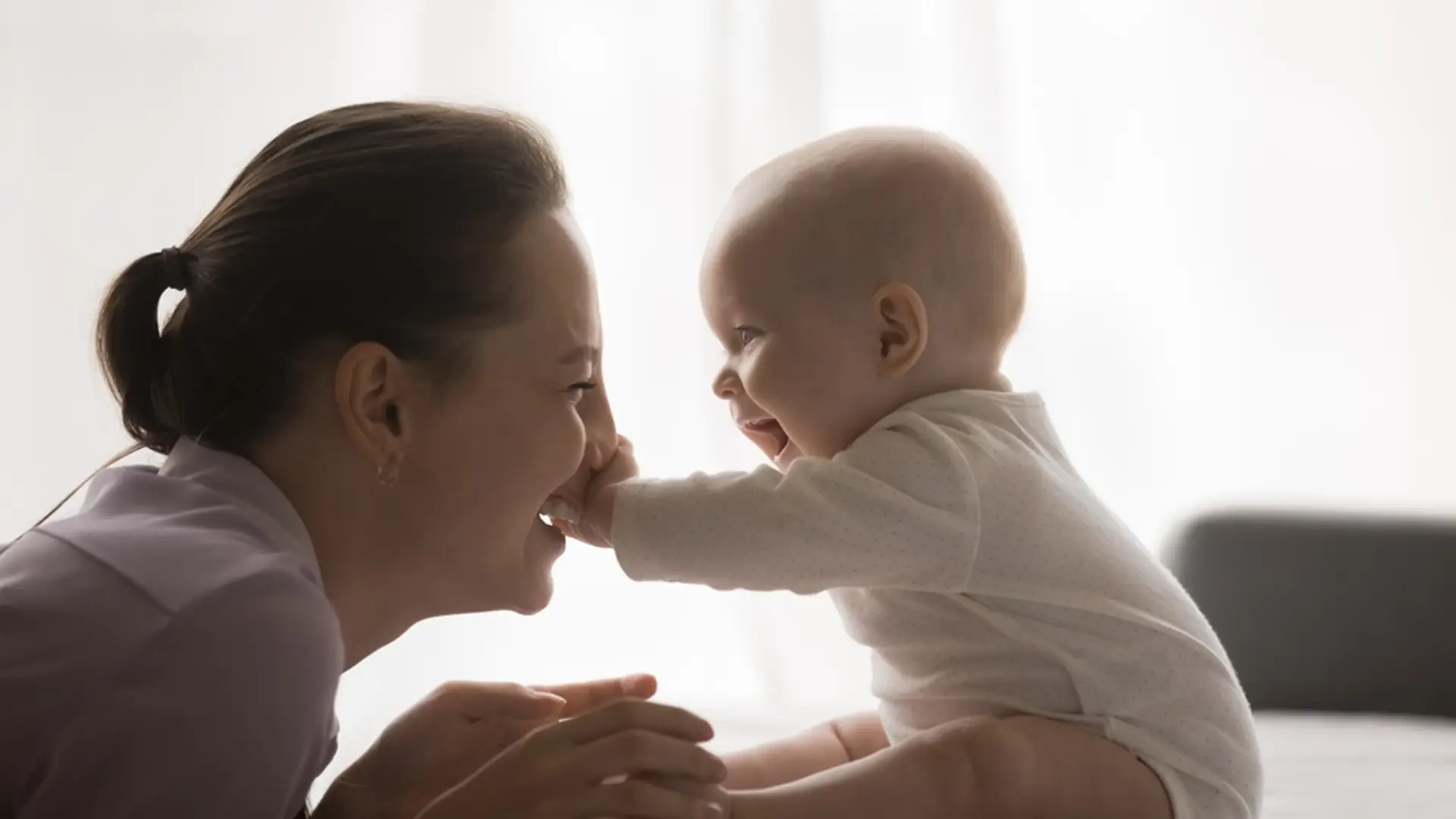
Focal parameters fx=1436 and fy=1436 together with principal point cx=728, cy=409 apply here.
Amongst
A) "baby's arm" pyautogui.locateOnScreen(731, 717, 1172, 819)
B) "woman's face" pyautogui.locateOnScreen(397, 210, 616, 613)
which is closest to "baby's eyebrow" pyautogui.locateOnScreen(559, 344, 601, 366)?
"woman's face" pyautogui.locateOnScreen(397, 210, 616, 613)

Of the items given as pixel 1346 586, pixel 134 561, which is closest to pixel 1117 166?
pixel 1346 586

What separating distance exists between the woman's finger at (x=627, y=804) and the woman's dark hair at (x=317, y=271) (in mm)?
317

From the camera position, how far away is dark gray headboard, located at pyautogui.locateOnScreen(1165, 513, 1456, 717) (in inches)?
80.0

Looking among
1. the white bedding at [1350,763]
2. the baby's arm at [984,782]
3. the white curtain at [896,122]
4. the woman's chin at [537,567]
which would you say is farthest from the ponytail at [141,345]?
the white curtain at [896,122]

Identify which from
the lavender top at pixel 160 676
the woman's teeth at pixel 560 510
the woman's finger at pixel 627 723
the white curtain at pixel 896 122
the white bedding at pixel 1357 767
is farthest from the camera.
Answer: the white curtain at pixel 896 122

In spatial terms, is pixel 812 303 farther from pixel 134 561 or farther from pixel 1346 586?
pixel 1346 586

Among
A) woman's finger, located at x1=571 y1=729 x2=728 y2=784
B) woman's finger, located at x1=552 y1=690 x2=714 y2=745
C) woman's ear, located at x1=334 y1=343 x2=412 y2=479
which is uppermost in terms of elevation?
woman's ear, located at x1=334 y1=343 x2=412 y2=479

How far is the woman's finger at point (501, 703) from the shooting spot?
1140 mm

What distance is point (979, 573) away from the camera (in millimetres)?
1028

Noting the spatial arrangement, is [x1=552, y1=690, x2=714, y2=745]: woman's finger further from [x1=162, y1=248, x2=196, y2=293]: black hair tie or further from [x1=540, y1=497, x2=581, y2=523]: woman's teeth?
[x1=162, y1=248, x2=196, y2=293]: black hair tie

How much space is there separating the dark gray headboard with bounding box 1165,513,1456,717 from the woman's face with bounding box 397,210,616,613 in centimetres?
136

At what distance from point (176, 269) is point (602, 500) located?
343 mm

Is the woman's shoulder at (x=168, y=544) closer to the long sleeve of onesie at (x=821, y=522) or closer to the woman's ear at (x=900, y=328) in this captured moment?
the long sleeve of onesie at (x=821, y=522)

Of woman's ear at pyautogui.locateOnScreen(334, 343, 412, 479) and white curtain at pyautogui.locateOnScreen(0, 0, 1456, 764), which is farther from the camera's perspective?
white curtain at pyautogui.locateOnScreen(0, 0, 1456, 764)
